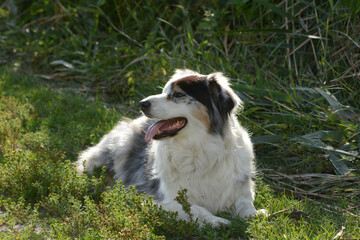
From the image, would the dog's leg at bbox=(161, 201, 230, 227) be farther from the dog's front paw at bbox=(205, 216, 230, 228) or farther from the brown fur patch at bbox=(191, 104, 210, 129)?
the brown fur patch at bbox=(191, 104, 210, 129)

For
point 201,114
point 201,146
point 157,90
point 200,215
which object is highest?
point 201,114

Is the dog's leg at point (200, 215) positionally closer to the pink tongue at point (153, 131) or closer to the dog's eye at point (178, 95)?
the pink tongue at point (153, 131)

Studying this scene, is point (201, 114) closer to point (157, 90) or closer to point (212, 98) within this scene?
point (212, 98)

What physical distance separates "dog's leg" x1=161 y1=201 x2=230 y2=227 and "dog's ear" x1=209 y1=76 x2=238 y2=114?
0.79 meters

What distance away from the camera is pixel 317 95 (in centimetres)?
536

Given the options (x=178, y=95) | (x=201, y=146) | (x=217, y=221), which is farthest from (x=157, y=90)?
(x=217, y=221)

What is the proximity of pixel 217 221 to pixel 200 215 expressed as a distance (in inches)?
7.5

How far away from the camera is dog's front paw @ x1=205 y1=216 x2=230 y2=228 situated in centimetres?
358

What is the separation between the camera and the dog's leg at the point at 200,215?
3.61 metres

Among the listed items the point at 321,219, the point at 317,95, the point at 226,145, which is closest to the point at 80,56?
the point at 317,95

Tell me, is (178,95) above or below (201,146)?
above

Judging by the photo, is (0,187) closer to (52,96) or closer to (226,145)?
(226,145)

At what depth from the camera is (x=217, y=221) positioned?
362 cm

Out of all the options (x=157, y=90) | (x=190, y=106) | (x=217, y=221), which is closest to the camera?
(x=217, y=221)
